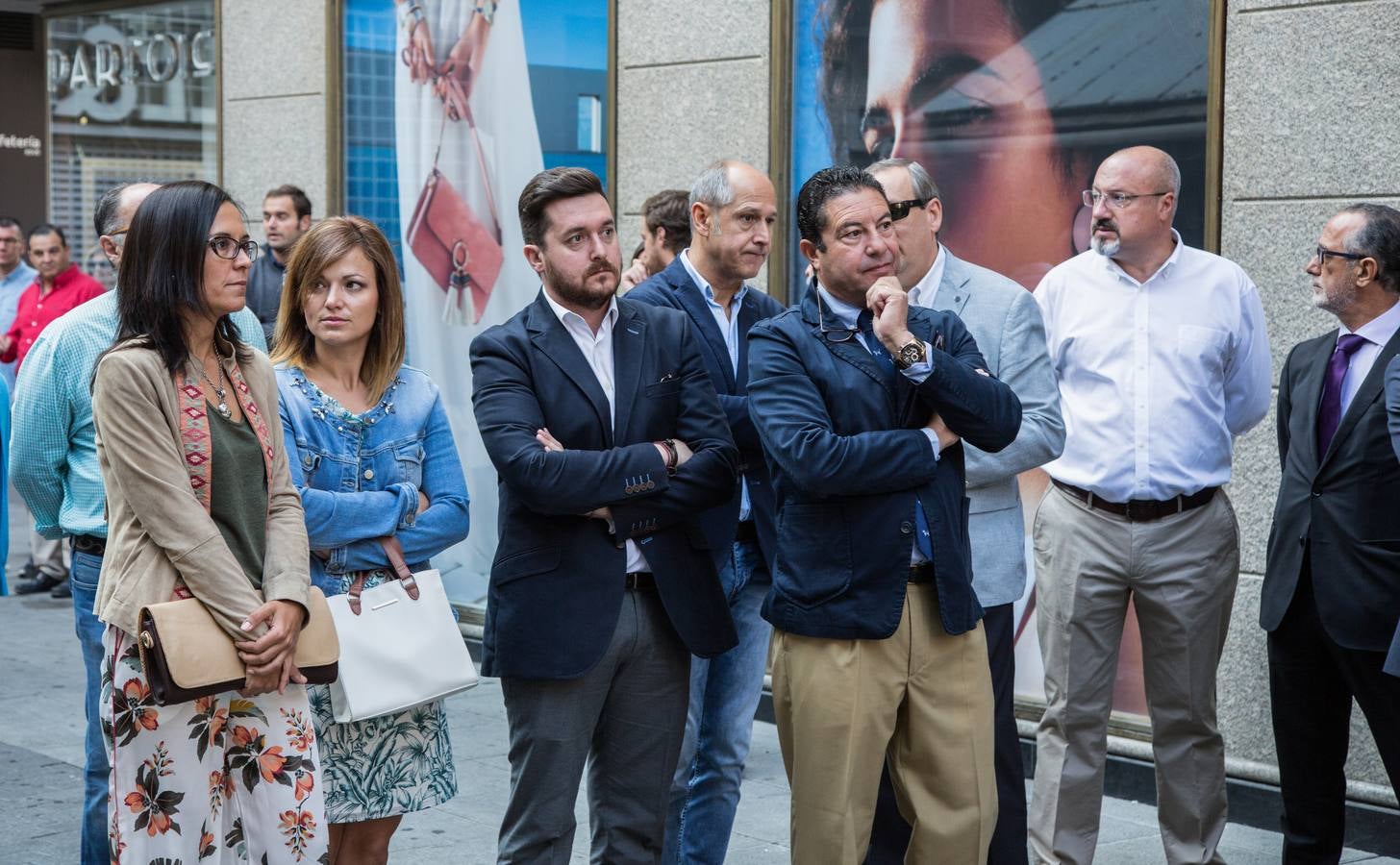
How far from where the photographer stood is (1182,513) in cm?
516

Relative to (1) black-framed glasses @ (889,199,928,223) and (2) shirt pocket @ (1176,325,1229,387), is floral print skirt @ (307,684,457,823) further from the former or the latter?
(2) shirt pocket @ (1176,325,1229,387)

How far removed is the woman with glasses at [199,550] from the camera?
363 centimetres

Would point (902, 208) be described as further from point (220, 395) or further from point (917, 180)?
point (220, 395)

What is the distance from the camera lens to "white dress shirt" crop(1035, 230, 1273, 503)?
5.14 meters

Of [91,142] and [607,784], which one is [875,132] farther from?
[91,142]

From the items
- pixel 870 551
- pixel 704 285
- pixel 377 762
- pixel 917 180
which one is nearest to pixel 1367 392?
pixel 917 180

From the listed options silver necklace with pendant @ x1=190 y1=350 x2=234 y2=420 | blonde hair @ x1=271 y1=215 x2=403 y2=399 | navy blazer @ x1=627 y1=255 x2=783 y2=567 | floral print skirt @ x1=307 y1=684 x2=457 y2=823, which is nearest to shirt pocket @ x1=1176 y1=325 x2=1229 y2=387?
navy blazer @ x1=627 y1=255 x2=783 y2=567

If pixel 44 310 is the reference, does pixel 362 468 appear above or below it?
below

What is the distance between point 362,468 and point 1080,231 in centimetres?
337

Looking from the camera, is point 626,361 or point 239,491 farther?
point 626,361

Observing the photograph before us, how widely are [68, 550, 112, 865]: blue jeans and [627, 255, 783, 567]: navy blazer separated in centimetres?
175

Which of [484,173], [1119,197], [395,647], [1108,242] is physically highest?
[484,173]

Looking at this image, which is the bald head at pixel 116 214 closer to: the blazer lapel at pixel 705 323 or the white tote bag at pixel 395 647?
the white tote bag at pixel 395 647

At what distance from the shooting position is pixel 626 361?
4133 mm
